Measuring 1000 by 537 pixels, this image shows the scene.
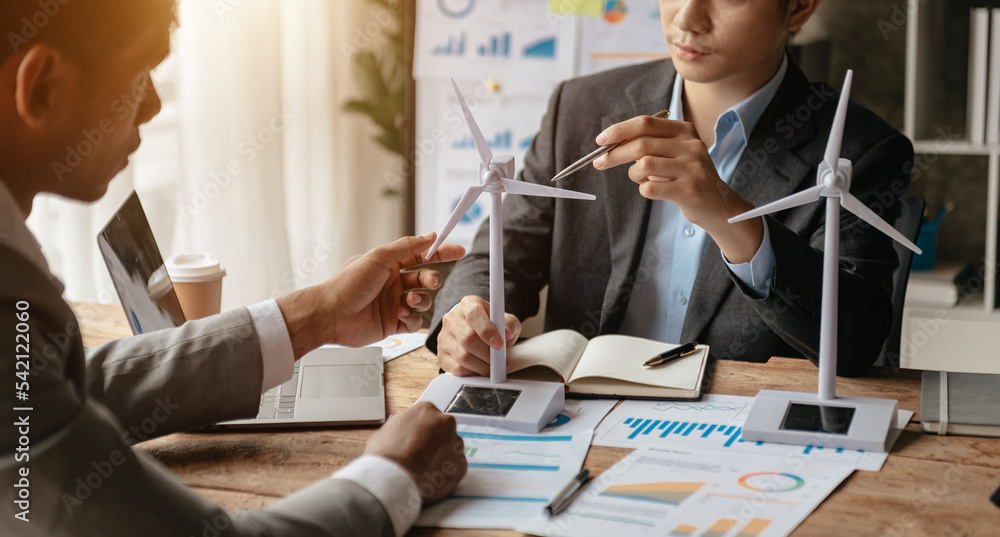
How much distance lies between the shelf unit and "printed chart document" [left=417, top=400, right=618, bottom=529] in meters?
2.08

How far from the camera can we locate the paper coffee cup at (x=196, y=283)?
154 cm

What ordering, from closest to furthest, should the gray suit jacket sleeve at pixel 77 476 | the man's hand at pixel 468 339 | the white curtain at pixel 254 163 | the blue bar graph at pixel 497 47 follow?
the gray suit jacket sleeve at pixel 77 476 → the man's hand at pixel 468 339 → the white curtain at pixel 254 163 → the blue bar graph at pixel 497 47

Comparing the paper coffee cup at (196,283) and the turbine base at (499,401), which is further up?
the paper coffee cup at (196,283)

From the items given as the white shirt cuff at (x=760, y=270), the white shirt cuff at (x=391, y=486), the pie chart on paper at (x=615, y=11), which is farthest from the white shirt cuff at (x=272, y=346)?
the pie chart on paper at (x=615, y=11)

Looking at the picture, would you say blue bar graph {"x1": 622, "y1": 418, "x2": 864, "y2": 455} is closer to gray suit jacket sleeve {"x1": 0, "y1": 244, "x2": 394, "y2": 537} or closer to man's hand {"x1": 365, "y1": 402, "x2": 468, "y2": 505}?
man's hand {"x1": 365, "y1": 402, "x2": 468, "y2": 505}

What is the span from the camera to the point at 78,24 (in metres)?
0.79

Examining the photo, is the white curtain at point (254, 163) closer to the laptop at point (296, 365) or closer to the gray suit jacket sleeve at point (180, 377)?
the laptop at point (296, 365)

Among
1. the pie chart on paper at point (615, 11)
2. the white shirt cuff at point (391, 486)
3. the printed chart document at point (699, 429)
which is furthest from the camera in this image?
the pie chart on paper at point (615, 11)

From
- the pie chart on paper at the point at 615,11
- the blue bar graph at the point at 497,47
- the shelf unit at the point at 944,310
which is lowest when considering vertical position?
the shelf unit at the point at 944,310

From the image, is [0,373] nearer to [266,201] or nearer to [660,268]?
[660,268]

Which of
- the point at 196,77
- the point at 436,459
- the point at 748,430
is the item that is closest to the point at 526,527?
the point at 436,459

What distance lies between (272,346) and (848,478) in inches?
30.0

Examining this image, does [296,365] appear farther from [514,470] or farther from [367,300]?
[514,470]

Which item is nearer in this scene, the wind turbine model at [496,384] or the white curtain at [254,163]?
the wind turbine model at [496,384]
